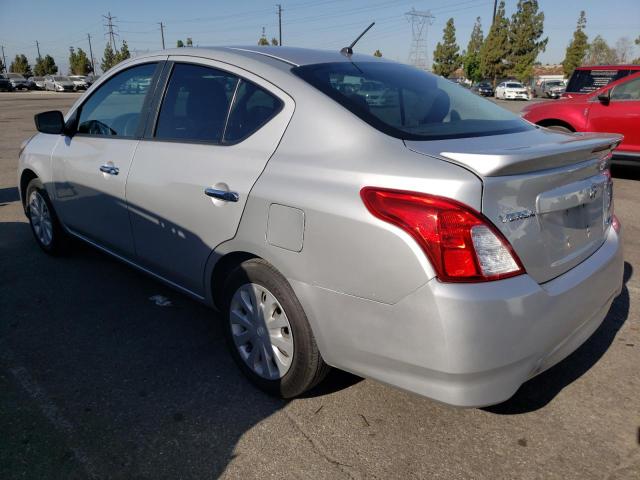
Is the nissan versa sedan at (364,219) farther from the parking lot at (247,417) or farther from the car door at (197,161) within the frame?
the parking lot at (247,417)

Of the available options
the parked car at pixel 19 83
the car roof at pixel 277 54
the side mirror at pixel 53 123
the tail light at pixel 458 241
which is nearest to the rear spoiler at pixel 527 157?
the tail light at pixel 458 241

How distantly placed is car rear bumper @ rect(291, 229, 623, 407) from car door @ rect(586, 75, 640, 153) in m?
6.74

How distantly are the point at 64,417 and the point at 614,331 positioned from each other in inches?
125

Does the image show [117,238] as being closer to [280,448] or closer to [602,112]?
[280,448]

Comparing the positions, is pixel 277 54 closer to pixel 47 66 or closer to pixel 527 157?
pixel 527 157

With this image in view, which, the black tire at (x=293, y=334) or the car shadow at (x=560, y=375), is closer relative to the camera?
the black tire at (x=293, y=334)

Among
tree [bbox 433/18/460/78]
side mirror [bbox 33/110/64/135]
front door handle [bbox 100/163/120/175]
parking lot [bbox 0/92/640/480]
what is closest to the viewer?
parking lot [bbox 0/92/640/480]

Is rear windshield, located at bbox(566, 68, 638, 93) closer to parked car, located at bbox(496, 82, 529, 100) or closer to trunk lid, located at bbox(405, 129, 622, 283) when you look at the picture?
trunk lid, located at bbox(405, 129, 622, 283)

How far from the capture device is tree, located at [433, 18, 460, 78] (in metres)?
68.3

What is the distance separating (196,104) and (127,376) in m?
1.56

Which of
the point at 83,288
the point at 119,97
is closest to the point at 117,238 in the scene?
the point at 83,288

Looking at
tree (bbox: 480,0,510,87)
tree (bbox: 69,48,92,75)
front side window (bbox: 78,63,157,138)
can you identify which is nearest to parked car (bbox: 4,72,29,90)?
tree (bbox: 69,48,92,75)

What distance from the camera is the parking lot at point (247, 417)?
2.20 m

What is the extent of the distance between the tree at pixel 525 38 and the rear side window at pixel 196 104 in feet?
201
